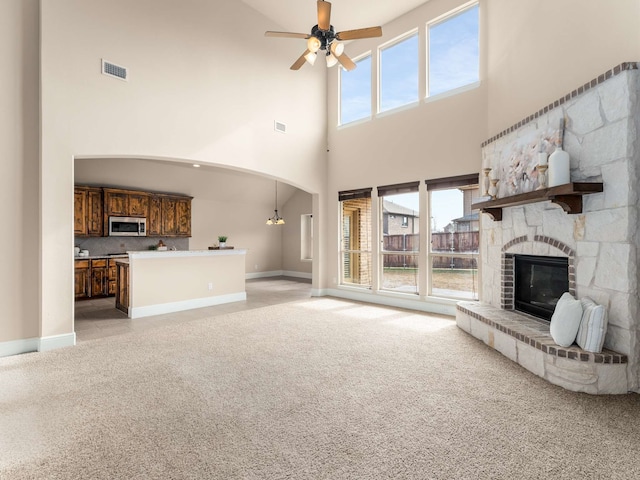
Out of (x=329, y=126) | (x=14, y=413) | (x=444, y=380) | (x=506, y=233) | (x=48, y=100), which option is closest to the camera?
(x=14, y=413)

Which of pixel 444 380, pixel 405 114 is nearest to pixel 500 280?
pixel 444 380

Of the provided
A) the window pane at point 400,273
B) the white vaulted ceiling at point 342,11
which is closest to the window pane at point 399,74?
the white vaulted ceiling at point 342,11

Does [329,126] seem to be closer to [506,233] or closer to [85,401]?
[506,233]

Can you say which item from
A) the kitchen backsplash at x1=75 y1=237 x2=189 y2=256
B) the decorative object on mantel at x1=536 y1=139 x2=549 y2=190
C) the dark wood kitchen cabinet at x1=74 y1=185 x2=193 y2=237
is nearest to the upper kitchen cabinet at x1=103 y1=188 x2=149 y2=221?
the dark wood kitchen cabinet at x1=74 y1=185 x2=193 y2=237

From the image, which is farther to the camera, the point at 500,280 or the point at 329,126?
the point at 329,126

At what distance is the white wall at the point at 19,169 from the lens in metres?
3.84

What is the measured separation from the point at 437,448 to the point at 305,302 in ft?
16.1

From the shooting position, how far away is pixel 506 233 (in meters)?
4.44

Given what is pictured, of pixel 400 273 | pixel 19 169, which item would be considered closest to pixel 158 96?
pixel 19 169

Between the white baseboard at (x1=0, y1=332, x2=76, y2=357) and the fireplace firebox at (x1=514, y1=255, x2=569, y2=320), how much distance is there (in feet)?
18.5

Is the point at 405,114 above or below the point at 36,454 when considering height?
above

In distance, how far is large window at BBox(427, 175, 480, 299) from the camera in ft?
18.3

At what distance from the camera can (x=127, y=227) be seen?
8.27 m

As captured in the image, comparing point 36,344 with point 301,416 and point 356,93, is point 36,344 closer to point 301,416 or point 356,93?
point 301,416
